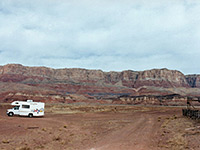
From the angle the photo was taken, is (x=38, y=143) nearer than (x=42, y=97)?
Yes

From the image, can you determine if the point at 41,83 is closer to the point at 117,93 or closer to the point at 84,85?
the point at 84,85

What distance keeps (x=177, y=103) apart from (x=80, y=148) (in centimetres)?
10606

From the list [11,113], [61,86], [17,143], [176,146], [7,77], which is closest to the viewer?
[176,146]

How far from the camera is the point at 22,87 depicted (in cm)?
13725

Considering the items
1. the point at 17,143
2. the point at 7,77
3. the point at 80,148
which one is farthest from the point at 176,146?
the point at 7,77

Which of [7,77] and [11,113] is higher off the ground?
[7,77]

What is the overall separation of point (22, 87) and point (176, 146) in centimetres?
13598

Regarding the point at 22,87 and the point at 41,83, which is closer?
the point at 22,87

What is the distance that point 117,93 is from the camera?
181375mm

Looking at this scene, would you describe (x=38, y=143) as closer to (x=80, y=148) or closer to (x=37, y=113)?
(x=80, y=148)

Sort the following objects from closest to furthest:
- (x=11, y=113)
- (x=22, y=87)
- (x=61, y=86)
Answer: (x=11, y=113) → (x=22, y=87) → (x=61, y=86)

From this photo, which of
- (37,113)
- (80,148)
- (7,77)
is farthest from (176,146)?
(7,77)

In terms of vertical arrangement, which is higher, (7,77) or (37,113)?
(7,77)

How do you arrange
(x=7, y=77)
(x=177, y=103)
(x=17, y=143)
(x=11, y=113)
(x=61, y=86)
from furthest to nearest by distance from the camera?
(x=7, y=77) < (x=61, y=86) < (x=177, y=103) < (x=11, y=113) < (x=17, y=143)
